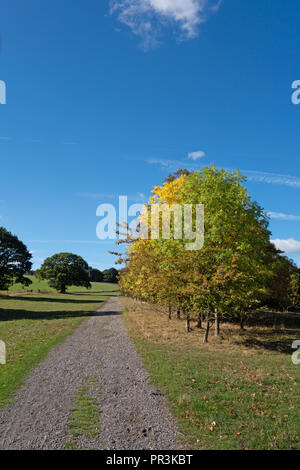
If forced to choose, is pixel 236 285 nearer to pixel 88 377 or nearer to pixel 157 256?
pixel 157 256

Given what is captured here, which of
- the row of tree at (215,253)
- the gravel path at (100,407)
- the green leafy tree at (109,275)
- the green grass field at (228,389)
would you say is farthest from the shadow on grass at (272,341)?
the green leafy tree at (109,275)

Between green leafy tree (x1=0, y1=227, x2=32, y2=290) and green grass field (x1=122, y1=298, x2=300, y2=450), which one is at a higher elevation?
green leafy tree (x1=0, y1=227, x2=32, y2=290)

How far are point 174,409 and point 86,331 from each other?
16657 mm

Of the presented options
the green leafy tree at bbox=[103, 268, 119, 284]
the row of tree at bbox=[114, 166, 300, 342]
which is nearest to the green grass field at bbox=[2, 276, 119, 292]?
the green leafy tree at bbox=[103, 268, 119, 284]

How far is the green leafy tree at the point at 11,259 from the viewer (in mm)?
62938

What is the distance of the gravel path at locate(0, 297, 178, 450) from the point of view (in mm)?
7550

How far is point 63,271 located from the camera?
86.2 meters

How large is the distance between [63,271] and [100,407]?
8050 cm

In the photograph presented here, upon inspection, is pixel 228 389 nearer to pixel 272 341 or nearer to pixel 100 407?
pixel 100 407

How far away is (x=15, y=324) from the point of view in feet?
93.5

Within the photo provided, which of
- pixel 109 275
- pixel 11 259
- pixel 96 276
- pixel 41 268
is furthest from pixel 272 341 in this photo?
→ pixel 96 276

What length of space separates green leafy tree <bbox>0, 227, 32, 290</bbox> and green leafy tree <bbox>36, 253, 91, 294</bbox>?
1900 centimetres

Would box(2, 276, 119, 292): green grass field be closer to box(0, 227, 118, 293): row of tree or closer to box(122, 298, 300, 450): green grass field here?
box(0, 227, 118, 293): row of tree
